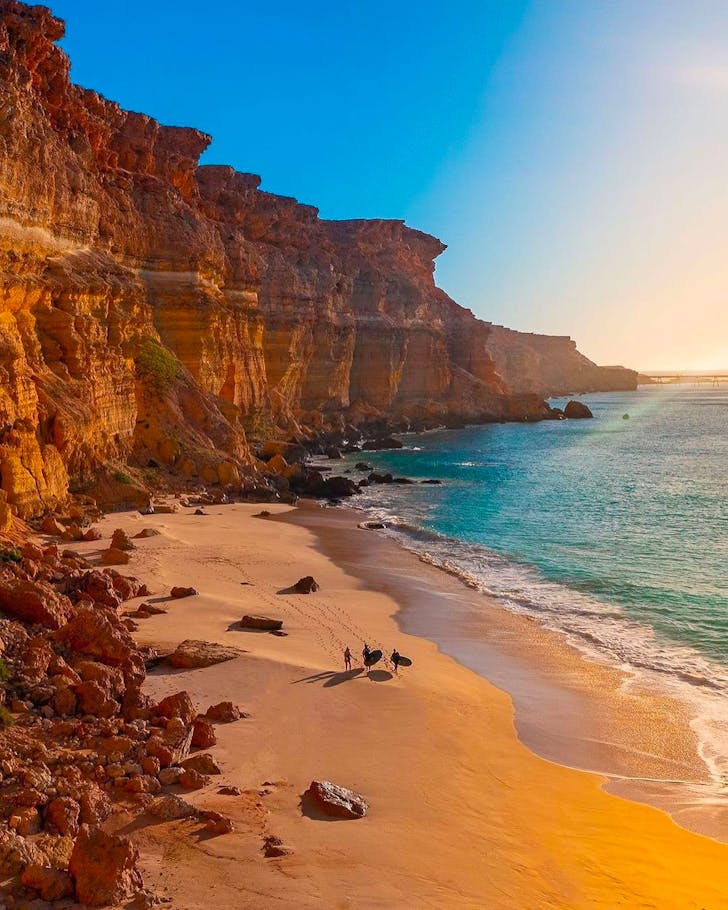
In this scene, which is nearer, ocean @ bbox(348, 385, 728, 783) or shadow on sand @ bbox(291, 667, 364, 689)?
shadow on sand @ bbox(291, 667, 364, 689)

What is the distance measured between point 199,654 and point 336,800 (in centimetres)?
493

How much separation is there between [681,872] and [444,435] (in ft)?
245

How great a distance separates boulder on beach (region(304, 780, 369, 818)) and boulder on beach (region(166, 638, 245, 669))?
4.20 meters

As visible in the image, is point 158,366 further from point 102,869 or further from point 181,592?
point 102,869

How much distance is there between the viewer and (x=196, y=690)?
37.1 ft

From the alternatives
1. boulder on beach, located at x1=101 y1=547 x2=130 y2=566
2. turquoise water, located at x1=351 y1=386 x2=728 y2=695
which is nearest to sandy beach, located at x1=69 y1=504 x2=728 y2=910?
boulder on beach, located at x1=101 y1=547 x2=130 y2=566

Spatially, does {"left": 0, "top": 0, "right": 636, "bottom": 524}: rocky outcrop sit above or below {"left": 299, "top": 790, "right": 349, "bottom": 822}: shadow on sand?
above

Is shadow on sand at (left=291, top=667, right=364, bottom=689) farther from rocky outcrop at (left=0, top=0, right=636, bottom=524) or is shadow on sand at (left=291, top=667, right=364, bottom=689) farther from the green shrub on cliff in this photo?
the green shrub on cliff

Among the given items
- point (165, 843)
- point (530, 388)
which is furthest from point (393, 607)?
point (530, 388)

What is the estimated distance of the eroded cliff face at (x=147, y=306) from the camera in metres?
23.4

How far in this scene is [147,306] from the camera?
3672 cm

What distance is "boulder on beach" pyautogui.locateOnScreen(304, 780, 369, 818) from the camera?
8188 millimetres

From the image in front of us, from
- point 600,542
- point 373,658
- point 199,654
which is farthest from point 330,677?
point 600,542

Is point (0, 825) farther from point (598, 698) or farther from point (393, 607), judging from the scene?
point (393, 607)
